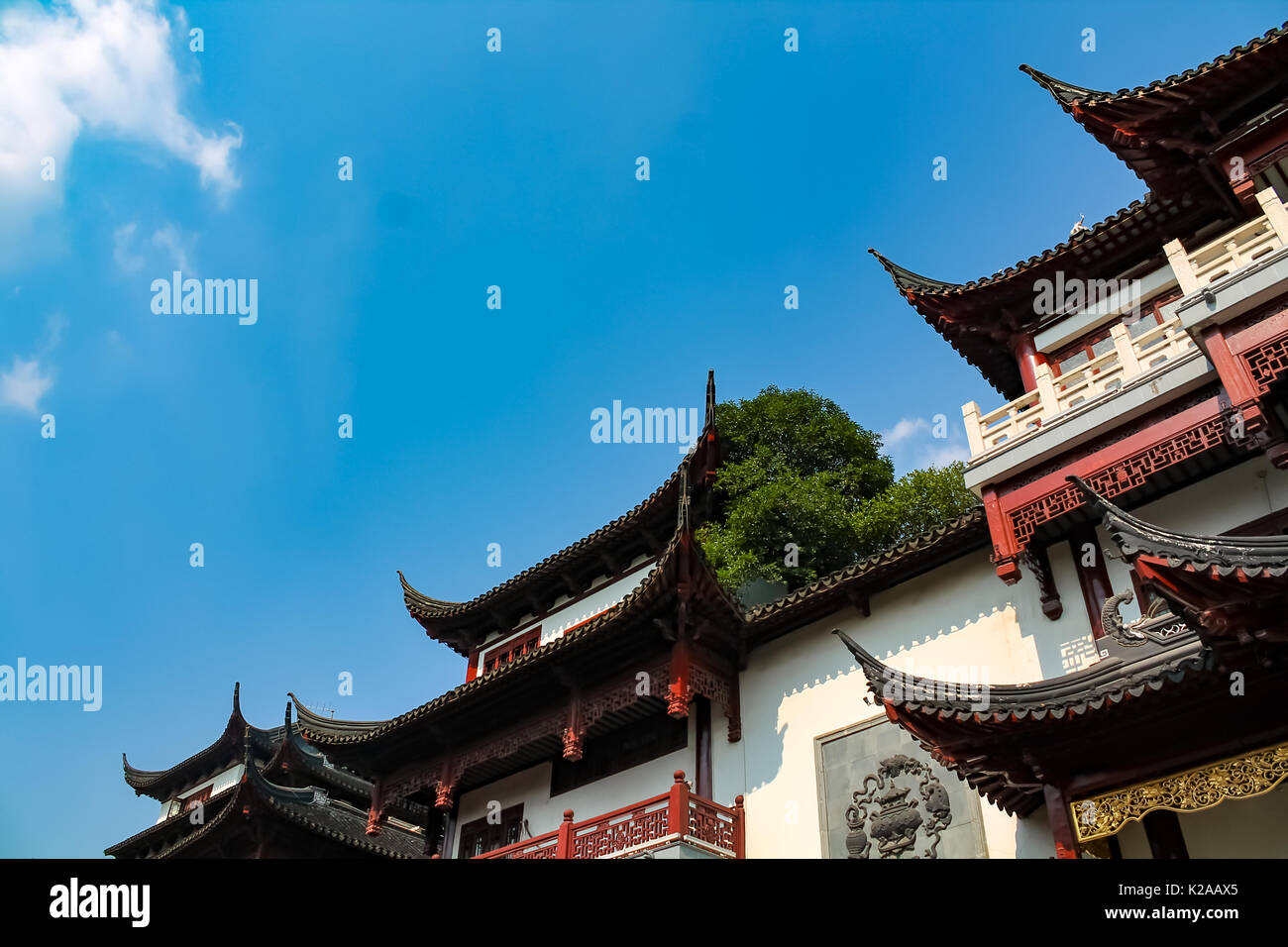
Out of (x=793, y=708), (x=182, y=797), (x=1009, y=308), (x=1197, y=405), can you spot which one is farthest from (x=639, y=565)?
(x=182, y=797)

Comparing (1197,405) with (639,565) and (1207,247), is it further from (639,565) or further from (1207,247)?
(639,565)

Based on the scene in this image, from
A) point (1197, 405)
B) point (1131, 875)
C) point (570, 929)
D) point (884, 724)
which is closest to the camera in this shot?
point (570, 929)

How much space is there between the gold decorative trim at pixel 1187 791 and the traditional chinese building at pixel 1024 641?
0.7 inches

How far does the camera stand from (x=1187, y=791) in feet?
23.3

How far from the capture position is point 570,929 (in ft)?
10.1

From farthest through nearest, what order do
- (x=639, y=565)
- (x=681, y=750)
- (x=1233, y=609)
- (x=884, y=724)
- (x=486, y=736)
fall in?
(x=639, y=565) → (x=486, y=736) → (x=681, y=750) → (x=884, y=724) → (x=1233, y=609)

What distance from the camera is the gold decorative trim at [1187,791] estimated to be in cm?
677

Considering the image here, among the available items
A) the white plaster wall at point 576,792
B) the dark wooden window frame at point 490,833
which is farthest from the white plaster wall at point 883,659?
the dark wooden window frame at point 490,833

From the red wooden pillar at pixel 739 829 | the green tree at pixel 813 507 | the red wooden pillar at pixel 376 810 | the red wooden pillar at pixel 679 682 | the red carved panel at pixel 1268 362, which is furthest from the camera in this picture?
the red wooden pillar at pixel 376 810

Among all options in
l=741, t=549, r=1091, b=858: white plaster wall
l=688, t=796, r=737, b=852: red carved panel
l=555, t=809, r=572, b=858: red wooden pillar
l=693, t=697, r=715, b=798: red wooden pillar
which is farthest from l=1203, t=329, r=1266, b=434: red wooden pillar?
l=555, t=809, r=572, b=858: red wooden pillar

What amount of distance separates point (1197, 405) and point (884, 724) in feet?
16.2

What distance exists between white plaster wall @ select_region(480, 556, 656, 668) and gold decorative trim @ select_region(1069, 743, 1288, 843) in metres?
9.45

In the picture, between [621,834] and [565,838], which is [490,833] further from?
[621,834]

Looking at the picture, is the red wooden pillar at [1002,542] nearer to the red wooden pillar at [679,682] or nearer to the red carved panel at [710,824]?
the red wooden pillar at [679,682]
